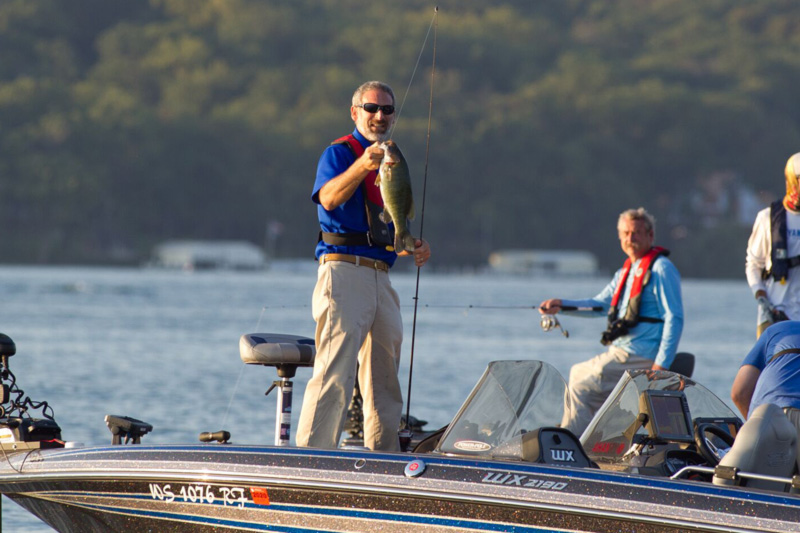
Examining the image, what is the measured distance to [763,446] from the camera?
4273 millimetres

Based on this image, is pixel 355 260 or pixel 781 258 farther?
pixel 781 258

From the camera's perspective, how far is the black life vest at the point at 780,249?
6.47 meters

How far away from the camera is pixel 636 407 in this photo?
4.88 metres

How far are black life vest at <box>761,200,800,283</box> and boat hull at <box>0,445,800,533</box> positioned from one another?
251 cm

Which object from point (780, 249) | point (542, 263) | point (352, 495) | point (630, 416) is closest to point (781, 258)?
point (780, 249)

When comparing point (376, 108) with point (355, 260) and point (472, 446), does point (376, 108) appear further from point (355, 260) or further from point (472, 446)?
point (472, 446)

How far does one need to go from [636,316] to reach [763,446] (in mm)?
2579

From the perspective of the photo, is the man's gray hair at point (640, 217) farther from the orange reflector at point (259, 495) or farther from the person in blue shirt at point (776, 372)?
the orange reflector at point (259, 495)

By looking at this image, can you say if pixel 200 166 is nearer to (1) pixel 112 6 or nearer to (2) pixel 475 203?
(2) pixel 475 203

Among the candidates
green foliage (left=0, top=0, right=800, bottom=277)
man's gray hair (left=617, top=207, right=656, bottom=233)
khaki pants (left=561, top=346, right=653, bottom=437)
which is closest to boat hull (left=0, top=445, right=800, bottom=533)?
khaki pants (left=561, top=346, right=653, bottom=437)

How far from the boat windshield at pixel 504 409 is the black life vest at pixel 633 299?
162 cm

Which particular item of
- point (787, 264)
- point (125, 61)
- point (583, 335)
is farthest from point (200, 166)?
point (787, 264)

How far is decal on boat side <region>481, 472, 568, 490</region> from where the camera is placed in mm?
A: 4359

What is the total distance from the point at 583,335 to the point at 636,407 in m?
29.5
